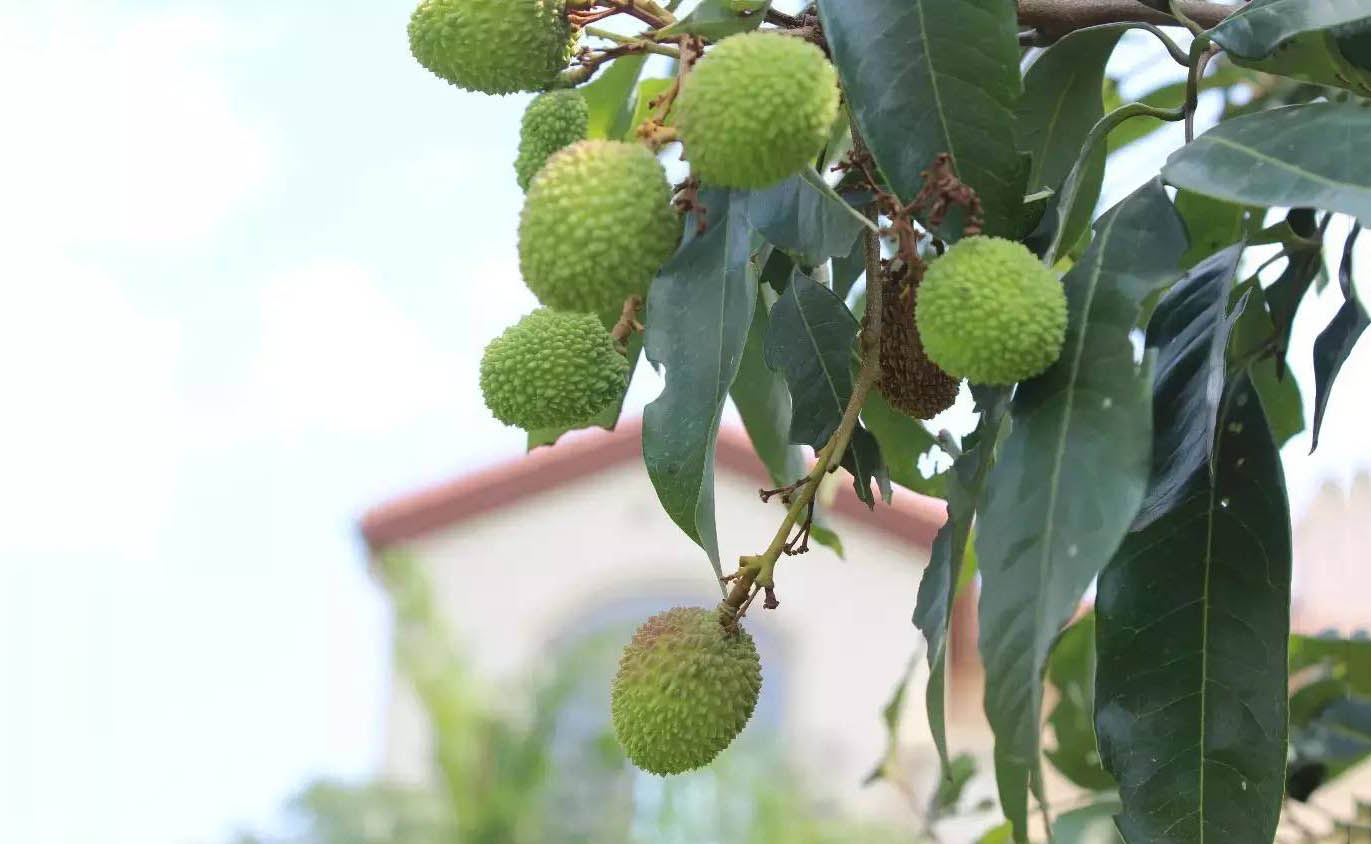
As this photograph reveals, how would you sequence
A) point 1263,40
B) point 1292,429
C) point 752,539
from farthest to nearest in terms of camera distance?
1. point 752,539
2. point 1292,429
3. point 1263,40

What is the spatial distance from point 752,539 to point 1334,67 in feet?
17.3

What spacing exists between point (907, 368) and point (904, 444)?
0.26m

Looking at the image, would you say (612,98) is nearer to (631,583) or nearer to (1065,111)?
(1065,111)

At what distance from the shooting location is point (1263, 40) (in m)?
0.67

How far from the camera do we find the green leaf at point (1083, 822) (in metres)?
1.19

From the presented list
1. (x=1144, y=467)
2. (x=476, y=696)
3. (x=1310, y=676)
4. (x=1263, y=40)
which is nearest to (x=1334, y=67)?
(x=1263, y=40)

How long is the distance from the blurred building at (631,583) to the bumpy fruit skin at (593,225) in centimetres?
495

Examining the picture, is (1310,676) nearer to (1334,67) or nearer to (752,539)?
(1334,67)

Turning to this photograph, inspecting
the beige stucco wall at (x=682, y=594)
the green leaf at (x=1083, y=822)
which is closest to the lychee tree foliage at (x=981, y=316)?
the green leaf at (x=1083, y=822)

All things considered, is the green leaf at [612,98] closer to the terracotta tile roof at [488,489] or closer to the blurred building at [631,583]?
the blurred building at [631,583]

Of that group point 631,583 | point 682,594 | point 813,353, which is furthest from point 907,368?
point 631,583

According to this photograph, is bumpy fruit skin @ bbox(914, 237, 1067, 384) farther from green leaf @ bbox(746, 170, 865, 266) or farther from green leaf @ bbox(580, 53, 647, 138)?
green leaf @ bbox(580, 53, 647, 138)

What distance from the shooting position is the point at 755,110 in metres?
0.55

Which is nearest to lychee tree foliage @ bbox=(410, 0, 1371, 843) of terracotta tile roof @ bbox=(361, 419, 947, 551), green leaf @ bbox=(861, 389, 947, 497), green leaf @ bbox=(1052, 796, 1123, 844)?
green leaf @ bbox=(861, 389, 947, 497)
